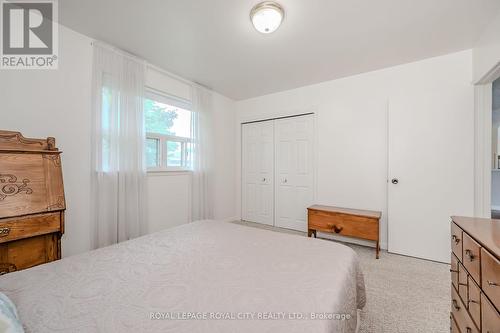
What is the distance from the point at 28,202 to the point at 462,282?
2.81m

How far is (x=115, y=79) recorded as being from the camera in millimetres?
2482

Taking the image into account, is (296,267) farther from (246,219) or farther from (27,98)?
(246,219)

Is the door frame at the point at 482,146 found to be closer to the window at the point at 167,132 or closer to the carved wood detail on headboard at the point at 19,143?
the window at the point at 167,132

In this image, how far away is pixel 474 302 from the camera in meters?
0.98

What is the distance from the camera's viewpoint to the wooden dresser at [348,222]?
270cm

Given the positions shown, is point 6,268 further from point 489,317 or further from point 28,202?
point 489,317

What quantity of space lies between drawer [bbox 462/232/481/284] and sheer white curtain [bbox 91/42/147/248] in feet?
9.65

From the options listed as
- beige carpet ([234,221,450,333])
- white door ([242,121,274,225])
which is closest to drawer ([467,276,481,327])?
beige carpet ([234,221,450,333])

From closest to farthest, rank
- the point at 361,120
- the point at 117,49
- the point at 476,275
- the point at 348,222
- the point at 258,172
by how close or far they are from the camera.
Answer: the point at 476,275 < the point at 117,49 < the point at 348,222 < the point at 361,120 < the point at 258,172

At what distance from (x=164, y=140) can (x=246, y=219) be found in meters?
2.31

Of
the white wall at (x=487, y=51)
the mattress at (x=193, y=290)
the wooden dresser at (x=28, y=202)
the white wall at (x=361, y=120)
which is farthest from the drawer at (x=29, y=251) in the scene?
the white wall at (x=487, y=51)

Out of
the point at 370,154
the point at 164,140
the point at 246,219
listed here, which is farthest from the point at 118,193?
the point at 370,154

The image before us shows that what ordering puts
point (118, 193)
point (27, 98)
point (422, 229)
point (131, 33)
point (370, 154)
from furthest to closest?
point (370, 154)
point (422, 229)
point (118, 193)
point (131, 33)
point (27, 98)

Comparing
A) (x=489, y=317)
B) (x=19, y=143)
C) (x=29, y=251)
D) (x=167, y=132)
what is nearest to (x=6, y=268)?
(x=29, y=251)
